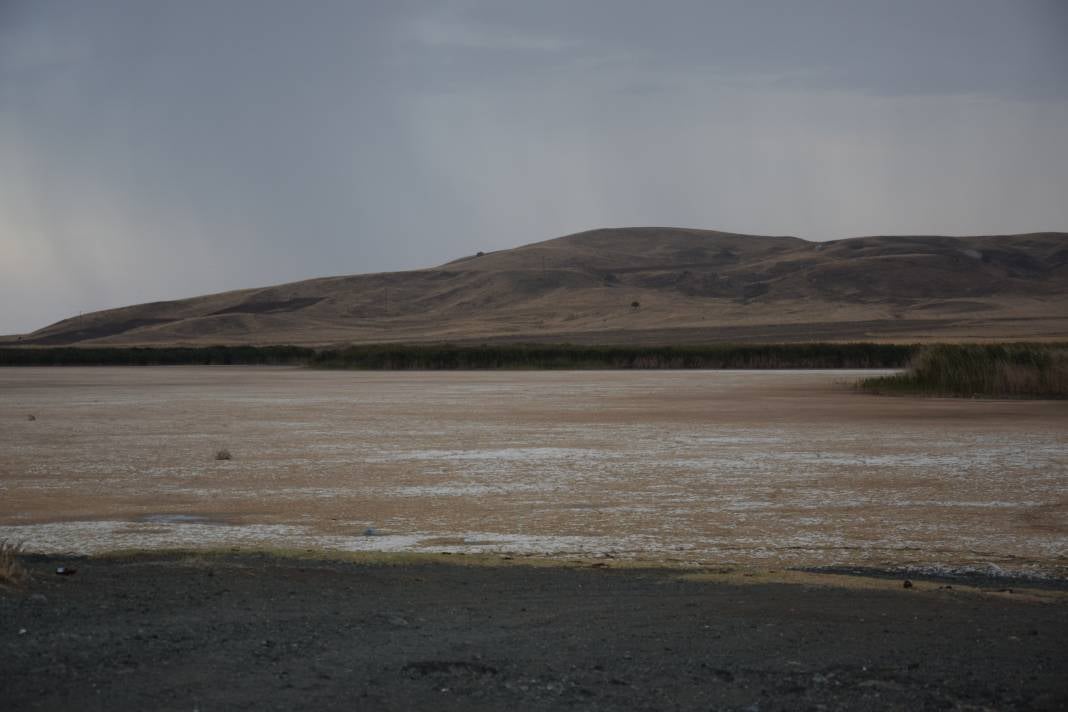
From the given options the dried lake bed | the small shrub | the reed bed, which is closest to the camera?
the small shrub

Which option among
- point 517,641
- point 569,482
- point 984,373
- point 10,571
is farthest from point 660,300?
point 517,641

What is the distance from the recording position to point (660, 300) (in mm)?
130875

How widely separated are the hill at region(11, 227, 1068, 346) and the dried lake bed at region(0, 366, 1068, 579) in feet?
215

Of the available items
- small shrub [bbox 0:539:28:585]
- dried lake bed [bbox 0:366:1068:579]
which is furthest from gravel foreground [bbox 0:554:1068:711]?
dried lake bed [bbox 0:366:1068:579]

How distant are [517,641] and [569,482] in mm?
7398

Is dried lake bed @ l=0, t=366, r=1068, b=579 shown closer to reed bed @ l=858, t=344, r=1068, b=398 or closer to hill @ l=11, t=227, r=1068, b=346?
reed bed @ l=858, t=344, r=1068, b=398

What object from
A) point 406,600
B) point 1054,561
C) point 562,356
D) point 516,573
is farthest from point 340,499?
point 562,356

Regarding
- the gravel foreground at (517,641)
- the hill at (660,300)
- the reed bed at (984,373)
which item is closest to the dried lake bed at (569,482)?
the gravel foreground at (517,641)

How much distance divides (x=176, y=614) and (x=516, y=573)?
2.45 metres

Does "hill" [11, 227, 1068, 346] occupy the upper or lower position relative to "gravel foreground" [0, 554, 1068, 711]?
upper

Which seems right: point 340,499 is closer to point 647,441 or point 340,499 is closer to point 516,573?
point 516,573

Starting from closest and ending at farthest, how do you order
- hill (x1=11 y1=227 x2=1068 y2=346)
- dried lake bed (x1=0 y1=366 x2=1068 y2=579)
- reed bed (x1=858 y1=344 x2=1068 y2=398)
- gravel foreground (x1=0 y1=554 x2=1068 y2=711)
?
gravel foreground (x1=0 y1=554 x2=1068 y2=711) → dried lake bed (x1=0 y1=366 x2=1068 y2=579) → reed bed (x1=858 y1=344 x2=1068 y2=398) → hill (x1=11 y1=227 x2=1068 y2=346)

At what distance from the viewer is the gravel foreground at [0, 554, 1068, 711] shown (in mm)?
5434

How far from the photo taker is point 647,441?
1877cm
